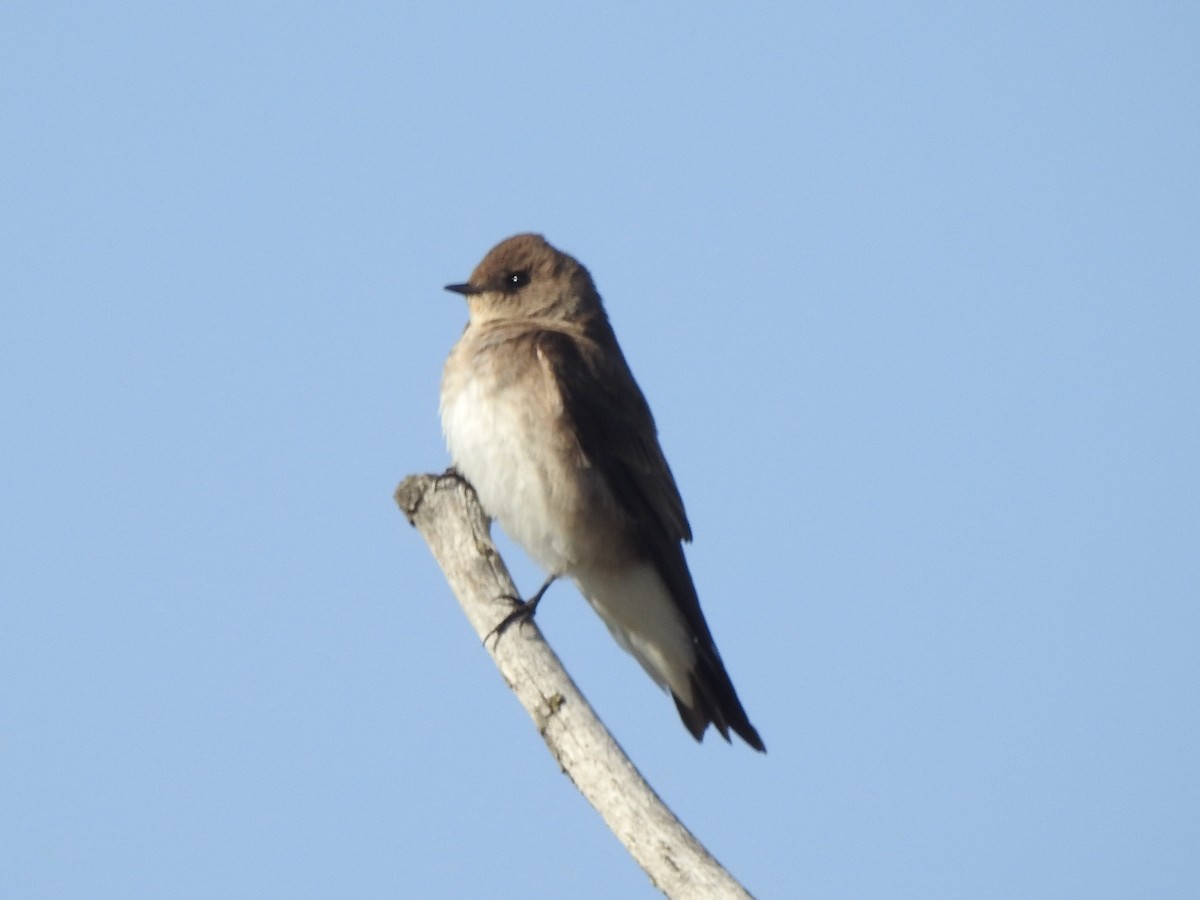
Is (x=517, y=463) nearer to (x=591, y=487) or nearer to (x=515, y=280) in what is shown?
(x=591, y=487)

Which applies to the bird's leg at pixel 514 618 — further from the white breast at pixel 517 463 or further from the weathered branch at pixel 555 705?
the white breast at pixel 517 463

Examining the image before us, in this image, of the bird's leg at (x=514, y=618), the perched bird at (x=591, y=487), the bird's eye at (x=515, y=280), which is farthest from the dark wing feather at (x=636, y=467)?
the bird's leg at (x=514, y=618)

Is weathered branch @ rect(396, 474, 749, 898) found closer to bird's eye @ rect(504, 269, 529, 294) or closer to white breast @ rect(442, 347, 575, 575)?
white breast @ rect(442, 347, 575, 575)

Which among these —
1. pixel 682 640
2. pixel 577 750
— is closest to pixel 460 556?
pixel 577 750

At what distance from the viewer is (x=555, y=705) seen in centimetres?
647

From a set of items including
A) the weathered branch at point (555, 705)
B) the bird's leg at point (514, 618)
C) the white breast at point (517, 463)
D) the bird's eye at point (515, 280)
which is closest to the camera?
the weathered branch at point (555, 705)

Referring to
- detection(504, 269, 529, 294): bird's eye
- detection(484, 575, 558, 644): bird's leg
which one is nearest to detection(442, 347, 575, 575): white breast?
detection(504, 269, 529, 294): bird's eye

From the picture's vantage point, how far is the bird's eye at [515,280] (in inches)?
381

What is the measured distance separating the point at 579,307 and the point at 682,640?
2.07 meters

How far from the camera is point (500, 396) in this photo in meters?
8.73

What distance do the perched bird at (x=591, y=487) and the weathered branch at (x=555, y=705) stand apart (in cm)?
63

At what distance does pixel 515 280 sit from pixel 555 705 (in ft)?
12.2

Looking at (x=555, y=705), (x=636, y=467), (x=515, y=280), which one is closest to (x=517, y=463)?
(x=636, y=467)

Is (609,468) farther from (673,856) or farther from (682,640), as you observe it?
(673,856)
